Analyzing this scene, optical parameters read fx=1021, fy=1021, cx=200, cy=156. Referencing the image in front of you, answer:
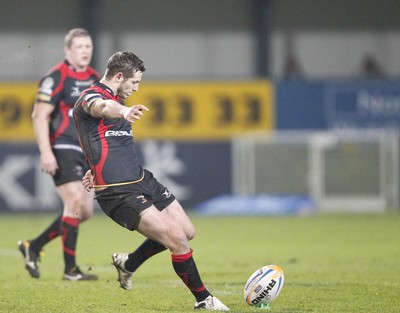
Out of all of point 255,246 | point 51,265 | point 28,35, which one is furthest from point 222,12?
point 51,265

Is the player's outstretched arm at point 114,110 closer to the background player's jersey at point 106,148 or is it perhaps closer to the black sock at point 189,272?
the background player's jersey at point 106,148

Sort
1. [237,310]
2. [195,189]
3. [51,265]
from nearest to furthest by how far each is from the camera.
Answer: [237,310]
[51,265]
[195,189]

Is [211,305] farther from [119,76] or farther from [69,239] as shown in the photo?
[69,239]

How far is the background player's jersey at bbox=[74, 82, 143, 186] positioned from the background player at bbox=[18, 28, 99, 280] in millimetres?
2389

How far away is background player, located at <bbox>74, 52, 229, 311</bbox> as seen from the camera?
796cm

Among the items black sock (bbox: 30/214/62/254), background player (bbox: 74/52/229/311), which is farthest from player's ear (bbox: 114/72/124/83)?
black sock (bbox: 30/214/62/254)

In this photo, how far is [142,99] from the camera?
24.3 meters

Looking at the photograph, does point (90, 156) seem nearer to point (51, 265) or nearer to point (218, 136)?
point (51, 265)

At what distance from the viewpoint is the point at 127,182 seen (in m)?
8.11

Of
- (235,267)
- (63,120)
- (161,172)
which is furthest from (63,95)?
(161,172)

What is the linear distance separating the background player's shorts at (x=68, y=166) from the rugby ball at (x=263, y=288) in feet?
10.4

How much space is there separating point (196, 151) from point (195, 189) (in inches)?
36.0

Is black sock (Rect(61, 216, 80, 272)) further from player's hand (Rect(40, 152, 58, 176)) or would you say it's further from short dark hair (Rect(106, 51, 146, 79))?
short dark hair (Rect(106, 51, 146, 79))

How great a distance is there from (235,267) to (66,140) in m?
2.65
